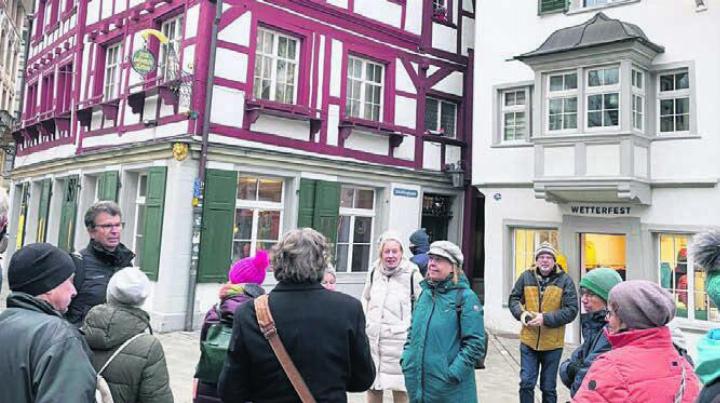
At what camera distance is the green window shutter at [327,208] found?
11602 mm

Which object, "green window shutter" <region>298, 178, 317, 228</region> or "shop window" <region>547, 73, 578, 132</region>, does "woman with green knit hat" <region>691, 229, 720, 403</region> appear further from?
"green window shutter" <region>298, 178, 317, 228</region>

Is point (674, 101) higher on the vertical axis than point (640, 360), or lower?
higher

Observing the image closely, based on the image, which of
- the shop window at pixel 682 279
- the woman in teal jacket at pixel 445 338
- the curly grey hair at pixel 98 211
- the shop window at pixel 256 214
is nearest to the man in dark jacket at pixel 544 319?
the woman in teal jacket at pixel 445 338

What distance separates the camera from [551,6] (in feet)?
37.1

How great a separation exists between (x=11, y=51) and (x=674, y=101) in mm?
37715

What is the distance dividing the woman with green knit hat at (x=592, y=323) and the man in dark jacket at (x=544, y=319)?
1.71m

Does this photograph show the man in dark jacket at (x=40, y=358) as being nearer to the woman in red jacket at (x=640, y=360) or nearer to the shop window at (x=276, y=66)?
the woman in red jacket at (x=640, y=360)

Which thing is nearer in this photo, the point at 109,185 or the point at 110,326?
the point at 110,326

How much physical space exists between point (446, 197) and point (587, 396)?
1256 cm

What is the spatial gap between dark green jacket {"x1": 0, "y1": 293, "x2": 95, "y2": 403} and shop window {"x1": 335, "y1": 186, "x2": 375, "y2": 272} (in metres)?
10.4

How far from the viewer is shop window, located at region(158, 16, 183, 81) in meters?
10.5

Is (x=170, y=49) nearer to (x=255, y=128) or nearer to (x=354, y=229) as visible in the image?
(x=255, y=128)

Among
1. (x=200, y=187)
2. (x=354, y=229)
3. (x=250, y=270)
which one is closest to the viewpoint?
(x=250, y=270)

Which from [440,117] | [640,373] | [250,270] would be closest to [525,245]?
[440,117]
